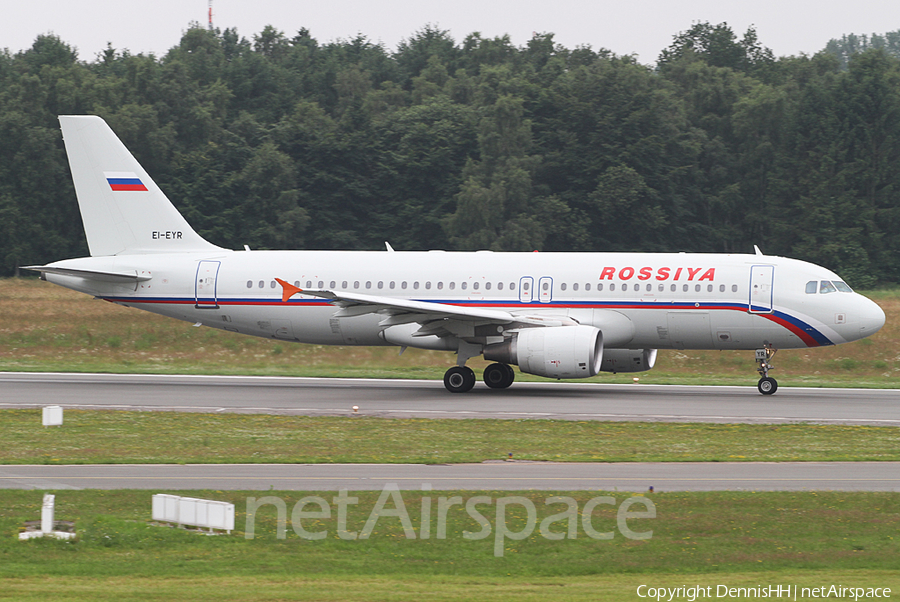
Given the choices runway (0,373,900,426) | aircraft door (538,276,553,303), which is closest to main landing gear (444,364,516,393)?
runway (0,373,900,426)

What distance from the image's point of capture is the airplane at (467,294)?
3228 cm

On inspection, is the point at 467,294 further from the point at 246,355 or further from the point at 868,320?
the point at 246,355

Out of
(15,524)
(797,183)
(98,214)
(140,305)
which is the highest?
(797,183)

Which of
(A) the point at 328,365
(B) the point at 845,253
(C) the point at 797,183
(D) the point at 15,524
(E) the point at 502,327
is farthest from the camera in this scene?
(C) the point at 797,183

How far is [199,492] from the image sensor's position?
683 inches

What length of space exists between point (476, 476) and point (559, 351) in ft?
38.3

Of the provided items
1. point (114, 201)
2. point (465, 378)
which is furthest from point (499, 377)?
point (114, 201)

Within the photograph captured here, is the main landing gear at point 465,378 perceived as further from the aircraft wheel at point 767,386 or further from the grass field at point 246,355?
the aircraft wheel at point 767,386

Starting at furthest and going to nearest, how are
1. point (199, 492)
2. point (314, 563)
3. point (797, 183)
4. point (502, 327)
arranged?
point (797, 183) → point (502, 327) → point (199, 492) → point (314, 563)

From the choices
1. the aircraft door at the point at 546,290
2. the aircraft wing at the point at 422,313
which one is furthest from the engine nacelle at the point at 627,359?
the aircraft door at the point at 546,290

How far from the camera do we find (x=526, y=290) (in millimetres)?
33281

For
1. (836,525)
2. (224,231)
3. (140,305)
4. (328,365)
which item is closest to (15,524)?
(836,525)

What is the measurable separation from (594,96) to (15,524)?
75502 millimetres

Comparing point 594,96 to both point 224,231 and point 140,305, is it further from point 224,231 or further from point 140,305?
point 140,305
